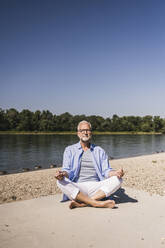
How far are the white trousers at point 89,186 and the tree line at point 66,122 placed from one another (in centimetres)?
10215

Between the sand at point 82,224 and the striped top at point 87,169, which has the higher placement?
the striped top at point 87,169

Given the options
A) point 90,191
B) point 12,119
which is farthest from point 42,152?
point 12,119

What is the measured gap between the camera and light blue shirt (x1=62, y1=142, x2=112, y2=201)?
4.94 m

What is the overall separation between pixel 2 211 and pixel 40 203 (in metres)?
0.84

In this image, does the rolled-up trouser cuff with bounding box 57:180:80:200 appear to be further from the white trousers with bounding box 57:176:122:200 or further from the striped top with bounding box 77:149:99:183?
the striped top with bounding box 77:149:99:183

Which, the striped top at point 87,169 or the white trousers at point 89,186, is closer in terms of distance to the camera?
the white trousers at point 89,186

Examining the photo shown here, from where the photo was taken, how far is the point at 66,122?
115 metres

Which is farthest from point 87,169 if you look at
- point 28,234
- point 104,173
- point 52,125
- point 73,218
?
point 52,125

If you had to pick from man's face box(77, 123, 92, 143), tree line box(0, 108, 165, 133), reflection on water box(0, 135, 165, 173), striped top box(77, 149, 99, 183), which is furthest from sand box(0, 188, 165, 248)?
tree line box(0, 108, 165, 133)

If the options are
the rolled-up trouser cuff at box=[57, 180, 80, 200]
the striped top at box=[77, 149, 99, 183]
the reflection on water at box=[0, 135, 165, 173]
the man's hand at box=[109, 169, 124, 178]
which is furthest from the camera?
the reflection on water at box=[0, 135, 165, 173]

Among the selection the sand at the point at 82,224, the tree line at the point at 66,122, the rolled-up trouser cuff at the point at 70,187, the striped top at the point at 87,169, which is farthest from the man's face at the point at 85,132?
the tree line at the point at 66,122

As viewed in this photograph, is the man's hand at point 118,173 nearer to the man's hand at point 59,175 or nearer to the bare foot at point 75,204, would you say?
the bare foot at point 75,204

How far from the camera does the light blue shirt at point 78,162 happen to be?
494cm

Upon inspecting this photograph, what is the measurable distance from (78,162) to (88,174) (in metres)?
0.36
